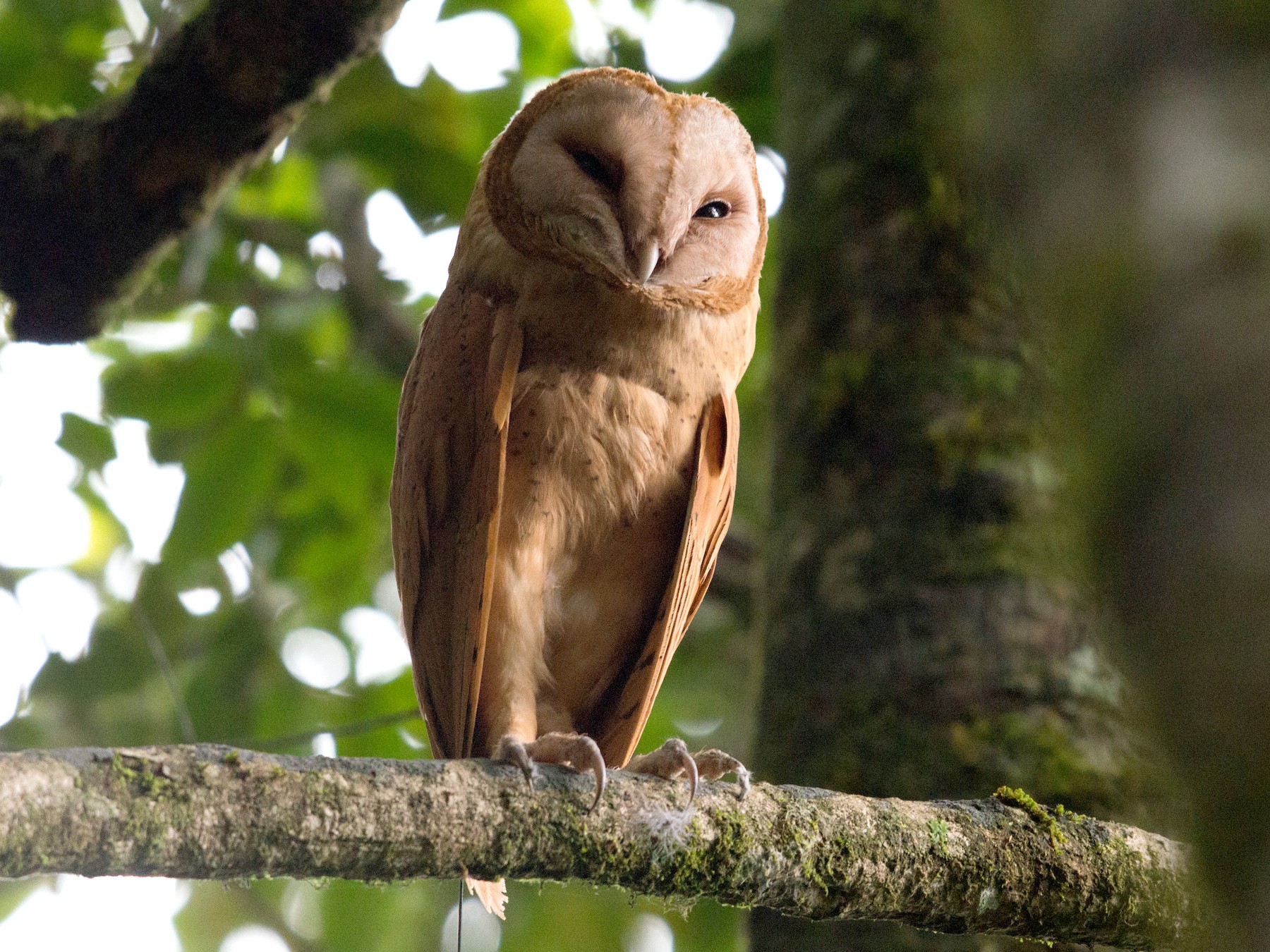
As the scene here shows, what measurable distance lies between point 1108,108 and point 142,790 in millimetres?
1315

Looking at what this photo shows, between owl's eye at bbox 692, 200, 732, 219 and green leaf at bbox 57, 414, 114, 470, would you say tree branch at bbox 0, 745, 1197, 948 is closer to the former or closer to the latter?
owl's eye at bbox 692, 200, 732, 219

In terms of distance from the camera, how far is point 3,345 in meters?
3.98

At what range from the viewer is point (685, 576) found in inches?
115

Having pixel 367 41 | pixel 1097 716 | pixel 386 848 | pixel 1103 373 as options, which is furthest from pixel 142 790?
Answer: pixel 1097 716

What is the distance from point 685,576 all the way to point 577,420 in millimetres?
453

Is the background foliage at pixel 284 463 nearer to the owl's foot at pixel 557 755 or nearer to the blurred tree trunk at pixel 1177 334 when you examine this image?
the owl's foot at pixel 557 755

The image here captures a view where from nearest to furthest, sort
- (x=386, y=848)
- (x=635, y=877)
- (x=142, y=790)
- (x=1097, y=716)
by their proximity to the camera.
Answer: (x=142, y=790) → (x=386, y=848) → (x=635, y=877) → (x=1097, y=716)

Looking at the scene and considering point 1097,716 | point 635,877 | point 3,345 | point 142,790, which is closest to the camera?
point 142,790

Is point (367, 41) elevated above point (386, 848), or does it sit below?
above

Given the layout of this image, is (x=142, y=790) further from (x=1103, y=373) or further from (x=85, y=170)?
(x=85, y=170)

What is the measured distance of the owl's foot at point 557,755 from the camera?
6.44ft

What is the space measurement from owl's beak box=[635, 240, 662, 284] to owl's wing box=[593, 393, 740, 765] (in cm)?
37

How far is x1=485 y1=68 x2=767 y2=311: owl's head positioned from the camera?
2836mm

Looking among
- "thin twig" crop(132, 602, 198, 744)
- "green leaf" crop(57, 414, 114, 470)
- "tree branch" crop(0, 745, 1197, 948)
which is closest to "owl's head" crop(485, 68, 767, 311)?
"tree branch" crop(0, 745, 1197, 948)
